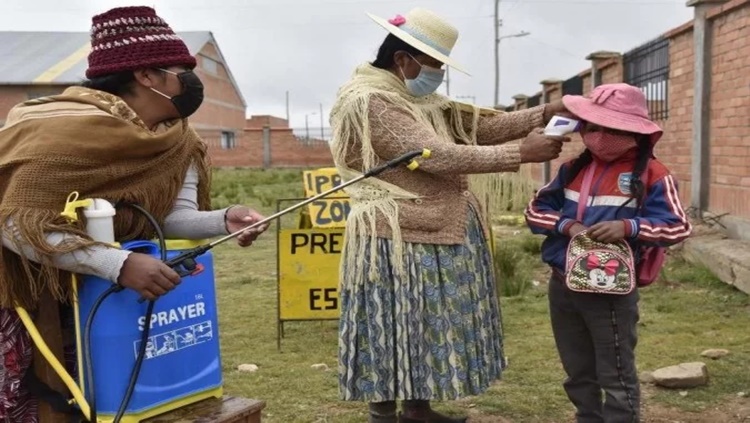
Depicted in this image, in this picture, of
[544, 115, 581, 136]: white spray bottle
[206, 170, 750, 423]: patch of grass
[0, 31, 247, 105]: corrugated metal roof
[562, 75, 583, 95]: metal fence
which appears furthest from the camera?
[0, 31, 247, 105]: corrugated metal roof

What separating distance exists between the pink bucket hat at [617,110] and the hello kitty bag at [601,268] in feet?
1.32

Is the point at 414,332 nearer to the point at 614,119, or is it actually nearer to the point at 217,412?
the point at 217,412

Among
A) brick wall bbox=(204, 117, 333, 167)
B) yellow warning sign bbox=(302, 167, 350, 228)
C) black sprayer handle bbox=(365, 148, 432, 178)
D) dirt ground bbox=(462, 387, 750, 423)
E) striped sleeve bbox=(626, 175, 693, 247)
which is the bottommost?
dirt ground bbox=(462, 387, 750, 423)

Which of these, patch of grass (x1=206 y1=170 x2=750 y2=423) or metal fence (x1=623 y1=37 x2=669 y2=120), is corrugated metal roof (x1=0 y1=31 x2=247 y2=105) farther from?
patch of grass (x1=206 y1=170 x2=750 y2=423)

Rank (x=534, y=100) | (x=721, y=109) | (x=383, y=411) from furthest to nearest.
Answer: (x=534, y=100) → (x=721, y=109) → (x=383, y=411)

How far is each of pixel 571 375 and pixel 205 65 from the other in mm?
42401

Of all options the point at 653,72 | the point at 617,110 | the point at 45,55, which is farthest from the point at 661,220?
the point at 45,55

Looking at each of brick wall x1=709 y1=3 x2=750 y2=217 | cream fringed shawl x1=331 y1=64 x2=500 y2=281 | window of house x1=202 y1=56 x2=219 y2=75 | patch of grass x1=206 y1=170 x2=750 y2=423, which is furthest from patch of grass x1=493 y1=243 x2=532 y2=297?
window of house x1=202 y1=56 x2=219 y2=75

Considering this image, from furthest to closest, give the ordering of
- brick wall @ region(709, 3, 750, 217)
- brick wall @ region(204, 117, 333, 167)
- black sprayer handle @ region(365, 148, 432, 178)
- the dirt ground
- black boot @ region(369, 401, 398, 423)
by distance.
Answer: brick wall @ region(204, 117, 333, 167), brick wall @ region(709, 3, 750, 217), the dirt ground, black boot @ region(369, 401, 398, 423), black sprayer handle @ region(365, 148, 432, 178)

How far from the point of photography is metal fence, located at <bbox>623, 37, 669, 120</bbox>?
888 cm

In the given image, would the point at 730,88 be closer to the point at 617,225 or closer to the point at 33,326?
the point at 617,225

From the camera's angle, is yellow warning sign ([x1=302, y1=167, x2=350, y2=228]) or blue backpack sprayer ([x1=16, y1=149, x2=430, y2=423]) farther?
yellow warning sign ([x1=302, y1=167, x2=350, y2=228])

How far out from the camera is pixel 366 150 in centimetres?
304

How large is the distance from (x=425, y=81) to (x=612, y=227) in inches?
35.0
